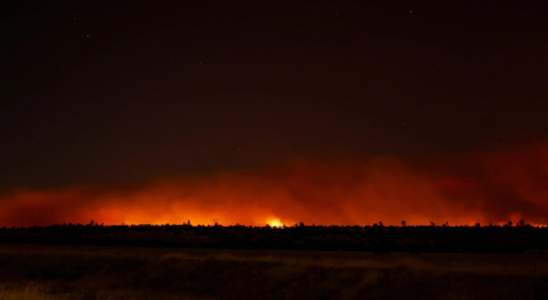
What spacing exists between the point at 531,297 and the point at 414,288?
29.2 ft

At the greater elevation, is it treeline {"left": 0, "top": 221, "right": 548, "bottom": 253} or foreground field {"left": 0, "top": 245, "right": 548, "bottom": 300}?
treeline {"left": 0, "top": 221, "right": 548, "bottom": 253}

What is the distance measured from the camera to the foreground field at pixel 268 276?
45406mm

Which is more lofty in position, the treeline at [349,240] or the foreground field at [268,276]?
the treeline at [349,240]

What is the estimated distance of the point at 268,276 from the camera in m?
54.2

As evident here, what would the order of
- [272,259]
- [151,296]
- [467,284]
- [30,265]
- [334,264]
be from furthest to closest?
[30,265] < [272,259] < [334,264] < [151,296] < [467,284]

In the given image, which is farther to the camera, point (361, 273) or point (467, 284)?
point (361, 273)

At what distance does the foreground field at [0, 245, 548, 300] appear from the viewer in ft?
149

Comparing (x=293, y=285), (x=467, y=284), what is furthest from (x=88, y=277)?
(x=467, y=284)

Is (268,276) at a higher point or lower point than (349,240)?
lower

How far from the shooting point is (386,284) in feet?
159

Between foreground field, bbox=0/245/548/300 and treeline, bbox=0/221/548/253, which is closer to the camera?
foreground field, bbox=0/245/548/300

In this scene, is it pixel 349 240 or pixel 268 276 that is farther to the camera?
pixel 349 240

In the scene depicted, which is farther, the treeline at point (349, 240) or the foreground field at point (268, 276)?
the treeline at point (349, 240)

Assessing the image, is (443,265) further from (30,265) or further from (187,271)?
(30,265)
